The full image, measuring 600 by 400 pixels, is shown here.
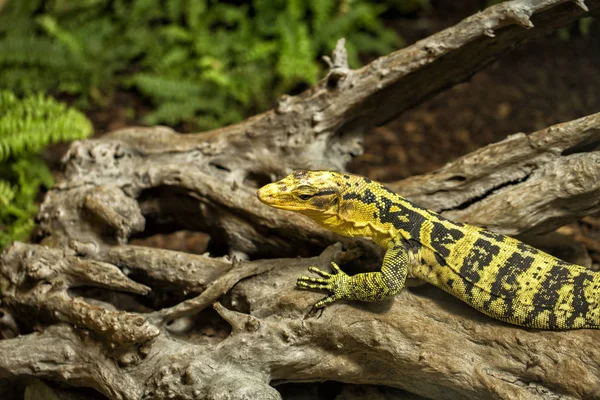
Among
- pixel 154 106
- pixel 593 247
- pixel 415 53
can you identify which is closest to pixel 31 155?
pixel 154 106

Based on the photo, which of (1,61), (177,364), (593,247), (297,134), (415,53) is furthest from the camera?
(1,61)

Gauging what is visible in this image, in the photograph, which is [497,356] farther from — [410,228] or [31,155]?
[31,155]

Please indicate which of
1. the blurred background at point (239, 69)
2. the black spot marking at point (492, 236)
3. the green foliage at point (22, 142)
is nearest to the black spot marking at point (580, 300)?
the black spot marking at point (492, 236)

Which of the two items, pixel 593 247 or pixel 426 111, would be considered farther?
pixel 426 111

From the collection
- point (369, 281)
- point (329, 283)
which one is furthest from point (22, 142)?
point (369, 281)

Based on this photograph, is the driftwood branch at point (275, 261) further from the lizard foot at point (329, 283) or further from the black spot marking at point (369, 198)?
the black spot marking at point (369, 198)

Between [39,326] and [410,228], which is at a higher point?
[410,228]

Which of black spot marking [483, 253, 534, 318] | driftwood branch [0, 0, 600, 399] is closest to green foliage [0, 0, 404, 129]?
driftwood branch [0, 0, 600, 399]
